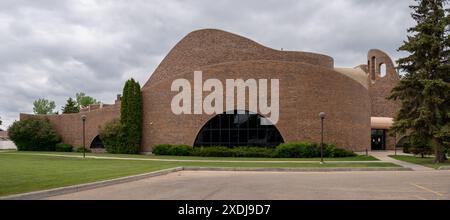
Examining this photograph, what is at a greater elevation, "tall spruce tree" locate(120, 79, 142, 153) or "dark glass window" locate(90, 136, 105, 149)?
"tall spruce tree" locate(120, 79, 142, 153)

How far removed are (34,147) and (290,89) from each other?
33902 millimetres

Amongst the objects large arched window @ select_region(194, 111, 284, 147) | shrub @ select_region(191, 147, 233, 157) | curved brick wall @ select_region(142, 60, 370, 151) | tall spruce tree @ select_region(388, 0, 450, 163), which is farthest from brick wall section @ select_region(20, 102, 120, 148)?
tall spruce tree @ select_region(388, 0, 450, 163)

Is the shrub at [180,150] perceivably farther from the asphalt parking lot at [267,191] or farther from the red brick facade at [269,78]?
the asphalt parking lot at [267,191]

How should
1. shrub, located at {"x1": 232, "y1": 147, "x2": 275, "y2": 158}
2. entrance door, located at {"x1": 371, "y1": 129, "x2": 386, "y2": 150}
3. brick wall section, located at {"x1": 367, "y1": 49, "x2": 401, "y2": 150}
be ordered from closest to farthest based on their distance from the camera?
A: shrub, located at {"x1": 232, "y1": 147, "x2": 275, "y2": 158}
entrance door, located at {"x1": 371, "y1": 129, "x2": 386, "y2": 150}
brick wall section, located at {"x1": 367, "y1": 49, "x2": 401, "y2": 150}

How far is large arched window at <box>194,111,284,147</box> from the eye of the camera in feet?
127

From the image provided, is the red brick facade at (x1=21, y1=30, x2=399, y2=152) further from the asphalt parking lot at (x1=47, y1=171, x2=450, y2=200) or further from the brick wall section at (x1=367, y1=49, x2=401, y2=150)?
the asphalt parking lot at (x1=47, y1=171, x2=450, y2=200)

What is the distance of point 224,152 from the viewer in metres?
37.4

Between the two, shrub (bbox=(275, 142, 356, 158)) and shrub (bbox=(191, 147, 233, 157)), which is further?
shrub (bbox=(191, 147, 233, 157))

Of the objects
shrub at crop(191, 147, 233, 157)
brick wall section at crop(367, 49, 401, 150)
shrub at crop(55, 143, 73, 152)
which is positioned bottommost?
shrub at crop(55, 143, 73, 152)

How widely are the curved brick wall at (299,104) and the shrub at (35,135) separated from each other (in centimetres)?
1781

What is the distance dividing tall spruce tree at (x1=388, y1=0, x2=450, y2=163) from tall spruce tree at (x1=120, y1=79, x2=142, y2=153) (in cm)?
2528

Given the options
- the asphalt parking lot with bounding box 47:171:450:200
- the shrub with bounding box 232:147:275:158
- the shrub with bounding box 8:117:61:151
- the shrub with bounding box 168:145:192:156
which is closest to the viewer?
the asphalt parking lot with bounding box 47:171:450:200
